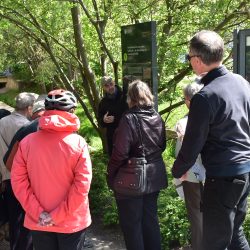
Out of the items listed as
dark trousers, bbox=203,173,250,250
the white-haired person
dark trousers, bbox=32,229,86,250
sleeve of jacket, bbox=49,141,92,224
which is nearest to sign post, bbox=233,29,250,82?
dark trousers, bbox=203,173,250,250

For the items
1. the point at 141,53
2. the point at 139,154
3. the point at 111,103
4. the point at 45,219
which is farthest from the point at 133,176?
the point at 111,103

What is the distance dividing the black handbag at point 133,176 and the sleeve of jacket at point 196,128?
31.6 inches

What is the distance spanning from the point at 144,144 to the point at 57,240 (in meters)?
1.16

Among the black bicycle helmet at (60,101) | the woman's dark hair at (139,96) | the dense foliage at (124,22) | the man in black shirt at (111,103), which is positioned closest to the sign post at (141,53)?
the man in black shirt at (111,103)

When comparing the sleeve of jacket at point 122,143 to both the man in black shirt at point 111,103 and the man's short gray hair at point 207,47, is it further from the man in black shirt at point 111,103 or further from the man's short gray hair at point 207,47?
the man in black shirt at point 111,103

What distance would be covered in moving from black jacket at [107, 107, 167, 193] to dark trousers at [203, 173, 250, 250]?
35.3 inches

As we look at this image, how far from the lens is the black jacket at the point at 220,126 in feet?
10.3

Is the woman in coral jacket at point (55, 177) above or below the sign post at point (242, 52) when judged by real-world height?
below

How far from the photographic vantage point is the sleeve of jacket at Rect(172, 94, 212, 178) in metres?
3.13

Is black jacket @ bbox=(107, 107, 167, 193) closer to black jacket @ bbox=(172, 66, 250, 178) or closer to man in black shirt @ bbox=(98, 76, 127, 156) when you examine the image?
black jacket @ bbox=(172, 66, 250, 178)

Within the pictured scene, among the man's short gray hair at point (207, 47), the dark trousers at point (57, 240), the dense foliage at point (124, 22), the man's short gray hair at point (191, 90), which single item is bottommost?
the dark trousers at point (57, 240)

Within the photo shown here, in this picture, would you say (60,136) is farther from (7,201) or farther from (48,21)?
(48,21)

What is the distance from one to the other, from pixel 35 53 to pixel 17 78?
597 inches

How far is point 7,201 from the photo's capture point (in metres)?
4.75
